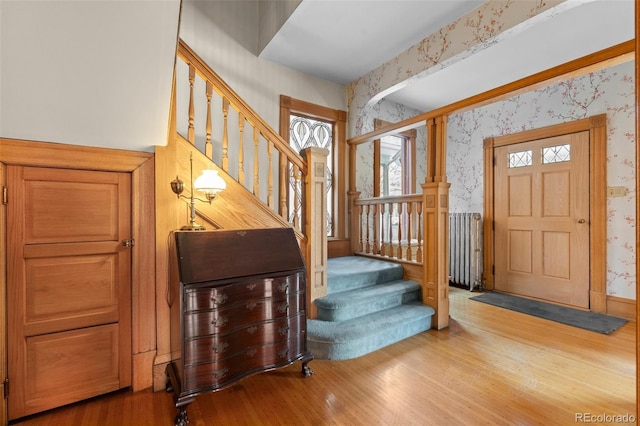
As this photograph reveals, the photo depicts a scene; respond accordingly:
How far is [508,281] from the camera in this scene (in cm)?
423

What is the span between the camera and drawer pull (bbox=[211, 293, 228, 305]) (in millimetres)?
1715

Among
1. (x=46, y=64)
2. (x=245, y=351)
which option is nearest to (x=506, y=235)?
(x=245, y=351)

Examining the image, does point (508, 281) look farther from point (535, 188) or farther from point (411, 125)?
point (411, 125)

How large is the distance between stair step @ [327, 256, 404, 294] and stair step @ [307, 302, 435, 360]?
0.35 metres

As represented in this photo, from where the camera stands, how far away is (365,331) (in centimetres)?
248

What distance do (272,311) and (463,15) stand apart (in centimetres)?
307

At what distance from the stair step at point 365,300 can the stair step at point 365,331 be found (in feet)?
0.17

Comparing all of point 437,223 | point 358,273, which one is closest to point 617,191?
point 437,223

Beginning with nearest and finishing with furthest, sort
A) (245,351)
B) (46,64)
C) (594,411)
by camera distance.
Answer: (46,64) < (594,411) < (245,351)

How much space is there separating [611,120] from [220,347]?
460cm

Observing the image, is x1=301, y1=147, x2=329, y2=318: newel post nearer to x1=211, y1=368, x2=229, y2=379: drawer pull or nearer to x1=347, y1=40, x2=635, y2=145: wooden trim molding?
x1=211, y1=368, x2=229, y2=379: drawer pull

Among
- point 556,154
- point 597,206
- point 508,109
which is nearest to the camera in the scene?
point 597,206

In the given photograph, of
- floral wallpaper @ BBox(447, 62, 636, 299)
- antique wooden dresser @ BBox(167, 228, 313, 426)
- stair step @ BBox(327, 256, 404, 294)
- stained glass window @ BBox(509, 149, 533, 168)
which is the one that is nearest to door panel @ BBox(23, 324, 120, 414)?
antique wooden dresser @ BBox(167, 228, 313, 426)

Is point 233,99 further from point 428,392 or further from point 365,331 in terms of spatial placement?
point 428,392
